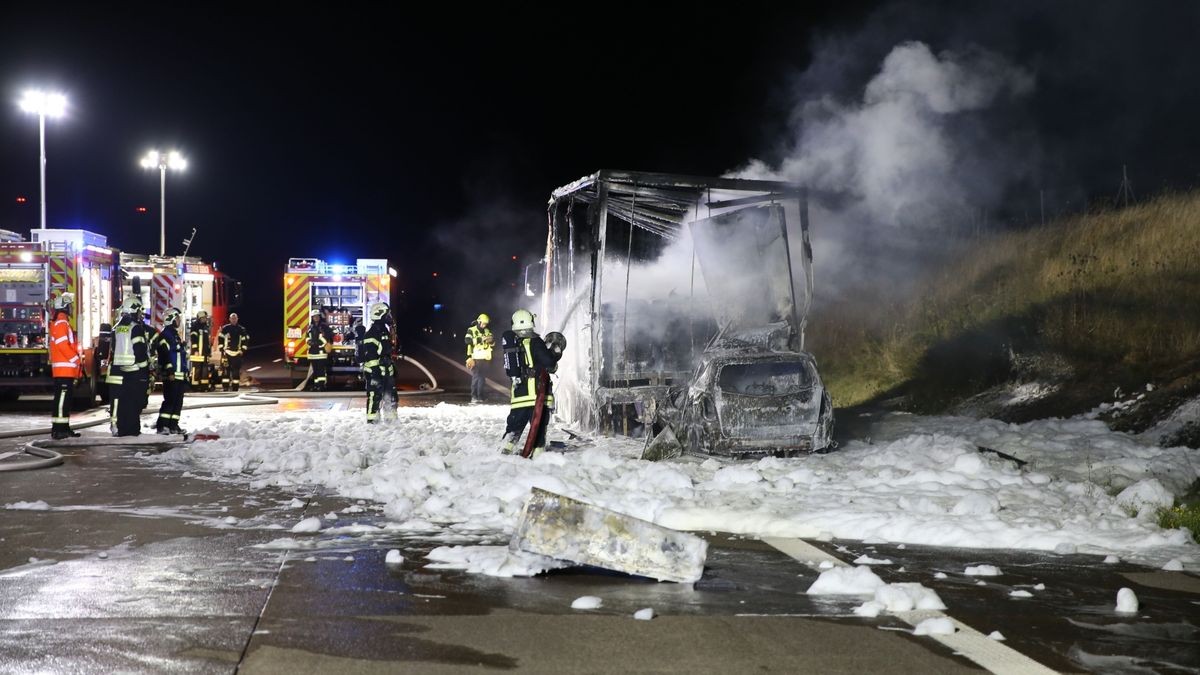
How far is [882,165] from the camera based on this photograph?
17.8m

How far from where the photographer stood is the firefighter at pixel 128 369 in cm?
1434

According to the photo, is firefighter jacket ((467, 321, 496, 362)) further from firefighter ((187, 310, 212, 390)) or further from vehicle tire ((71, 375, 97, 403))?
vehicle tire ((71, 375, 97, 403))

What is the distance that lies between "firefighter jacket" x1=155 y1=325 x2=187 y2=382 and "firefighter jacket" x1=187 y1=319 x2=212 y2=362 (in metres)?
8.16

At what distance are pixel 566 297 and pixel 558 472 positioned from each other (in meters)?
6.19

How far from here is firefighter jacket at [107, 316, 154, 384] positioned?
1436 cm

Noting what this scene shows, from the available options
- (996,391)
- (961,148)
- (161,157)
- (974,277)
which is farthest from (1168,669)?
(161,157)

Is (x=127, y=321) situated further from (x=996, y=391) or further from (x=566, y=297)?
(x=996, y=391)

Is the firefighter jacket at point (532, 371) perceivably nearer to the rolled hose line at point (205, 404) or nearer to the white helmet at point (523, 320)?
the white helmet at point (523, 320)

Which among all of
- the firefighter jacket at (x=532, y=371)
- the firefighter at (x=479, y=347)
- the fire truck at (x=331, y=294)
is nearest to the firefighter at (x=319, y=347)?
the fire truck at (x=331, y=294)

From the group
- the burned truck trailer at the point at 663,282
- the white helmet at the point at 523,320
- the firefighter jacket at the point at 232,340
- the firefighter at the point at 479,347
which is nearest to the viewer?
the white helmet at the point at 523,320

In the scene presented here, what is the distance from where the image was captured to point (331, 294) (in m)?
27.9

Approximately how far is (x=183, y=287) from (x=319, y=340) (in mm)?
5359

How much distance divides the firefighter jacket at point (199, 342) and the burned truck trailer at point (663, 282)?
403 inches

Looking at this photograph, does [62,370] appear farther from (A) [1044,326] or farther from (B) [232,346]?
(A) [1044,326]
